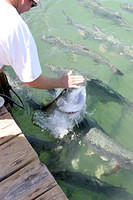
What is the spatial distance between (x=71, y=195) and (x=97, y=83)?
99.0 inches

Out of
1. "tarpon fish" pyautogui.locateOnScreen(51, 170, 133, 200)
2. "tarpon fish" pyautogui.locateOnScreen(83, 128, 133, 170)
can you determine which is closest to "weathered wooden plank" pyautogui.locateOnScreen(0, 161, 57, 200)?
"tarpon fish" pyautogui.locateOnScreen(51, 170, 133, 200)

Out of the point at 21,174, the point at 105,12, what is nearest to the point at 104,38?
the point at 105,12

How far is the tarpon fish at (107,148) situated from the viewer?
12.6 feet

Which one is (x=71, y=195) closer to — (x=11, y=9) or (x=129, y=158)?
(x=129, y=158)

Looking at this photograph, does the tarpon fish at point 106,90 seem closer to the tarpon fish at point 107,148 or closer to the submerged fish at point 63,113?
the tarpon fish at point 107,148

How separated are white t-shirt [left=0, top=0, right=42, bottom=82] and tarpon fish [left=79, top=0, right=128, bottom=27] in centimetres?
604

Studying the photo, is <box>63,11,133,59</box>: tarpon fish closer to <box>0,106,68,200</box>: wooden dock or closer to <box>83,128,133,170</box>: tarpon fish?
<box>83,128,133,170</box>: tarpon fish

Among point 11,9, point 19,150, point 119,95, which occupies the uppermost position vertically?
Answer: point 11,9

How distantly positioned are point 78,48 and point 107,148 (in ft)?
10.7

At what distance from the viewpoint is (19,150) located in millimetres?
2752

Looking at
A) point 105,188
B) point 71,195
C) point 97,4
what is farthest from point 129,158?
point 97,4

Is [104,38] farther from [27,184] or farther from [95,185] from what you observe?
[27,184]

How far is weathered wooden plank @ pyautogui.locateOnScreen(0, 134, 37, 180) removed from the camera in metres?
2.60

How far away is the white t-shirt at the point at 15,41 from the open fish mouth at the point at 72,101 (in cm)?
134
